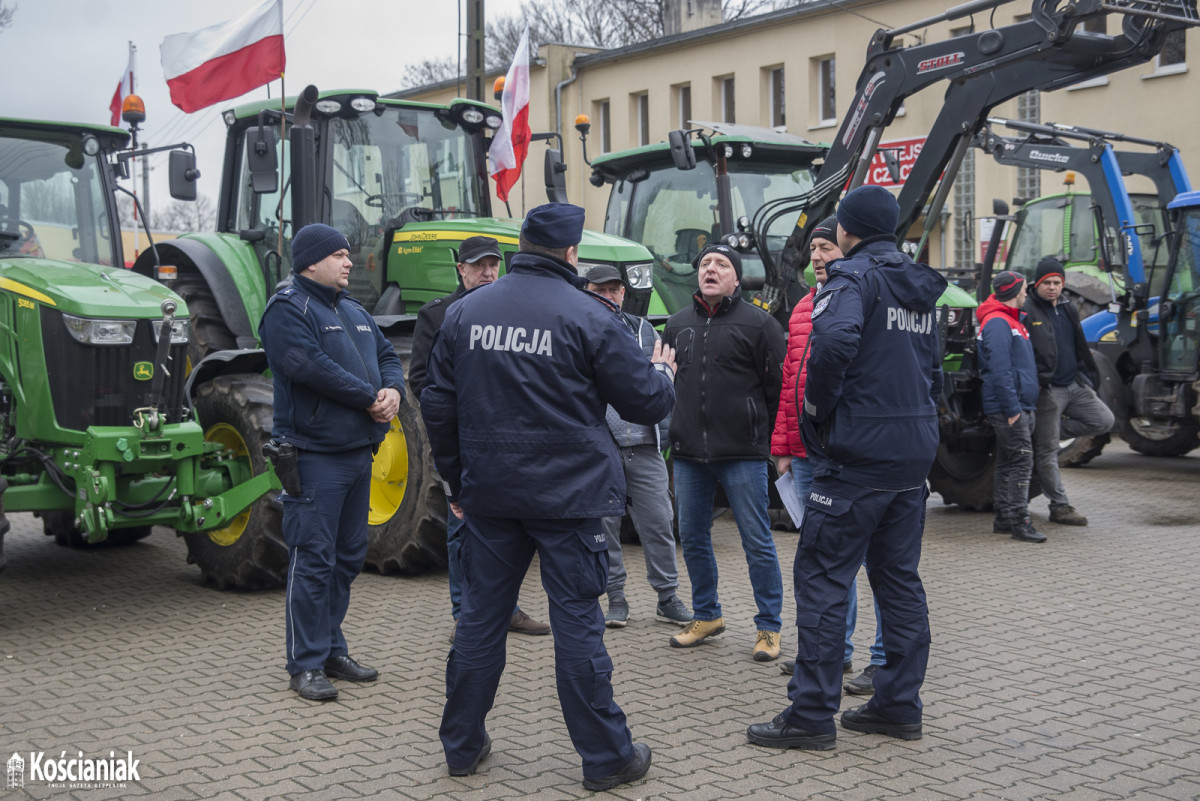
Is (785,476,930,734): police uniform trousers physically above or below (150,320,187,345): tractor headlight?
below

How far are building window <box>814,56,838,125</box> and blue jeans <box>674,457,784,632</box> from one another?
22.2m

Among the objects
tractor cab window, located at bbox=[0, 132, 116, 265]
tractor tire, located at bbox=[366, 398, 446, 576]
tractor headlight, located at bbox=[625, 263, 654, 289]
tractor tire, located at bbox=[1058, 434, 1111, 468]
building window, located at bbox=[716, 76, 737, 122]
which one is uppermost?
building window, located at bbox=[716, 76, 737, 122]

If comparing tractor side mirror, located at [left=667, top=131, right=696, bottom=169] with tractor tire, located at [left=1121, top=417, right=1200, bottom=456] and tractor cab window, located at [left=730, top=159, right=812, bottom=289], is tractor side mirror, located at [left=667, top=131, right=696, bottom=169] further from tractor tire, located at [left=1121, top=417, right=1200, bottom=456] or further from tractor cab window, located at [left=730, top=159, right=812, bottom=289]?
tractor tire, located at [left=1121, top=417, right=1200, bottom=456]

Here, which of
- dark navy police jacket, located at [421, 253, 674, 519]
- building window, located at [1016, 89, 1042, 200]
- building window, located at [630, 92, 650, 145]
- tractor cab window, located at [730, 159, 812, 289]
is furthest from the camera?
building window, located at [630, 92, 650, 145]

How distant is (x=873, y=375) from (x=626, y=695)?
1714 mm

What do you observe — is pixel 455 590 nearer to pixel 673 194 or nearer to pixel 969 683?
pixel 969 683

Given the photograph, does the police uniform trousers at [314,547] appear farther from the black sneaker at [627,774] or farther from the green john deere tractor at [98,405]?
the black sneaker at [627,774]

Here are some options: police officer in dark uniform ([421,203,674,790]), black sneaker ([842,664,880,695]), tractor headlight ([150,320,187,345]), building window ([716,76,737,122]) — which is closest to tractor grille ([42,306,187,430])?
tractor headlight ([150,320,187,345])

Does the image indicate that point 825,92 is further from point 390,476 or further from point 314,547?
point 314,547

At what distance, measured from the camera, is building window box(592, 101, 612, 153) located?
105ft

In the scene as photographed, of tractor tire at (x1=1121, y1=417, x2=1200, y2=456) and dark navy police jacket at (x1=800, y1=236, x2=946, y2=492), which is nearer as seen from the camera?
dark navy police jacket at (x1=800, y1=236, x2=946, y2=492)

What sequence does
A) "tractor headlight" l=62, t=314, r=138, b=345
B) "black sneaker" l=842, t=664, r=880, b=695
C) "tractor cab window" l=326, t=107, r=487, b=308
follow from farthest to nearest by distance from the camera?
"tractor cab window" l=326, t=107, r=487, b=308 < "tractor headlight" l=62, t=314, r=138, b=345 < "black sneaker" l=842, t=664, r=880, b=695

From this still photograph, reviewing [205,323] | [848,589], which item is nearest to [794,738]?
[848,589]

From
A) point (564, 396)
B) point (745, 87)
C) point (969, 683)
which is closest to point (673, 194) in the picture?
point (969, 683)
